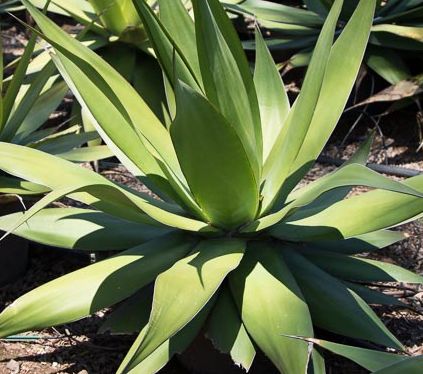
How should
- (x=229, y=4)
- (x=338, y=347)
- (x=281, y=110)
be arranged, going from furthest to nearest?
1. (x=229, y=4)
2. (x=281, y=110)
3. (x=338, y=347)

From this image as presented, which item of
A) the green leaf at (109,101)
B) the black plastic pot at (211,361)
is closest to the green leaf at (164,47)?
A: the green leaf at (109,101)

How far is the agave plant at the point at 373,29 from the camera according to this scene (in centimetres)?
316

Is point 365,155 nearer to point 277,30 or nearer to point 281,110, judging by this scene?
point 281,110

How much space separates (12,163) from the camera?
1.73 m

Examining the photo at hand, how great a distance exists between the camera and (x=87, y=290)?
1.71 metres

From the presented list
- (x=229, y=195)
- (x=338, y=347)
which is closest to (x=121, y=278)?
(x=229, y=195)

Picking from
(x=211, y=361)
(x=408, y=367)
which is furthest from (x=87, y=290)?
(x=408, y=367)

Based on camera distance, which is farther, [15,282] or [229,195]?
[15,282]

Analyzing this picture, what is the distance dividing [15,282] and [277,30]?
162 cm

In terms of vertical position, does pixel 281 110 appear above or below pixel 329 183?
above

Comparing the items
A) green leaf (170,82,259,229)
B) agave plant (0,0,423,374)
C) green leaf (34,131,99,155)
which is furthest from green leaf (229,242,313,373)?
green leaf (34,131,99,155)

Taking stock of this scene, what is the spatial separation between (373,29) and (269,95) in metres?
1.25

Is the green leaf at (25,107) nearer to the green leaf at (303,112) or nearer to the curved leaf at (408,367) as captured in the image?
the green leaf at (303,112)

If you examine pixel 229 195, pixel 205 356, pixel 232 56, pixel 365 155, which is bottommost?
A: pixel 205 356
